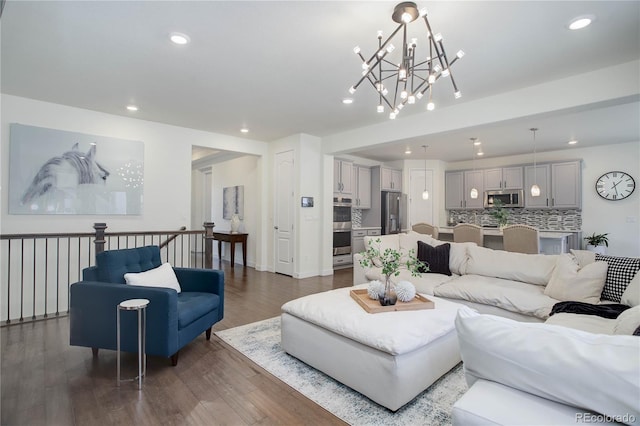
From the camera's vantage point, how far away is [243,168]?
732cm

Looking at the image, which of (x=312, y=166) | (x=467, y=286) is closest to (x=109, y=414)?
(x=467, y=286)

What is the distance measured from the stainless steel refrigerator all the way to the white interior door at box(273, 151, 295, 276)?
2649mm

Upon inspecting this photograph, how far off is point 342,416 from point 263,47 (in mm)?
2848

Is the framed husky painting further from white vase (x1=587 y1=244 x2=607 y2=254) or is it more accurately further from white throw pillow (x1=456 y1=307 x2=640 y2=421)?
white vase (x1=587 y1=244 x2=607 y2=254)

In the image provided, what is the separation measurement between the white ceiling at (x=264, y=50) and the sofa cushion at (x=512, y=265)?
5.26 feet

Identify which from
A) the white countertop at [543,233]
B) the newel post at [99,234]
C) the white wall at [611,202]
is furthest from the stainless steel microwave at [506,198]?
the newel post at [99,234]

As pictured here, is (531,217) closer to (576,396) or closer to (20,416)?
(576,396)

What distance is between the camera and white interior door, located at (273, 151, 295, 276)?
5992 mm

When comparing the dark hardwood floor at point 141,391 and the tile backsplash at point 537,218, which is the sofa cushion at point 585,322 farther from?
the tile backsplash at point 537,218

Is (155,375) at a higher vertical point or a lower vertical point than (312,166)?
lower

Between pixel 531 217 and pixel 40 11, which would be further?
pixel 531 217

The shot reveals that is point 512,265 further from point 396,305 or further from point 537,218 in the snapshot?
point 537,218

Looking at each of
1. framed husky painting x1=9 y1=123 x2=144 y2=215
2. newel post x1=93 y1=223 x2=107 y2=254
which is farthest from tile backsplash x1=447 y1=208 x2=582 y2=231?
newel post x1=93 y1=223 x2=107 y2=254

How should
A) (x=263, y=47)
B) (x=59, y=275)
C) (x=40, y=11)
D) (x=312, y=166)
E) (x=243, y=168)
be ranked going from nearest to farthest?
(x=40, y=11)
(x=263, y=47)
(x=59, y=275)
(x=312, y=166)
(x=243, y=168)
